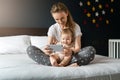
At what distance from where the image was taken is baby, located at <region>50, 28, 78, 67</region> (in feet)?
7.43

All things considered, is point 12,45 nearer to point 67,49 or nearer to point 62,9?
point 62,9

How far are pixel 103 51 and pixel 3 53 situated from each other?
7.17ft

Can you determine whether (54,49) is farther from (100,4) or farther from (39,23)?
(100,4)

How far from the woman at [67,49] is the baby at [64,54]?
0.16ft

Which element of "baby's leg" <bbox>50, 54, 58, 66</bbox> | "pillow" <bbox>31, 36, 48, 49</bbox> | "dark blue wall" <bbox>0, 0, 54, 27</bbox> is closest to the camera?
"baby's leg" <bbox>50, 54, 58, 66</bbox>

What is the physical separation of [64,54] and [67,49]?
7 centimetres

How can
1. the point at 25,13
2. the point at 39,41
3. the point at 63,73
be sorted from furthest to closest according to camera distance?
1. the point at 25,13
2. the point at 39,41
3. the point at 63,73

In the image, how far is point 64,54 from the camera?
90.5 inches

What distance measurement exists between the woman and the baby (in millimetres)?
47

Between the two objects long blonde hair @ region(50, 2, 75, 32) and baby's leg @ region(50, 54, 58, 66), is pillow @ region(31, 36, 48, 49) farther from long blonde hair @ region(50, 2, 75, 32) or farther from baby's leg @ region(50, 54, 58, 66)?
baby's leg @ region(50, 54, 58, 66)

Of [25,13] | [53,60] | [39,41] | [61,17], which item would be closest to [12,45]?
[39,41]

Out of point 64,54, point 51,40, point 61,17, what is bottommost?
point 64,54

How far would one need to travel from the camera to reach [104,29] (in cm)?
475

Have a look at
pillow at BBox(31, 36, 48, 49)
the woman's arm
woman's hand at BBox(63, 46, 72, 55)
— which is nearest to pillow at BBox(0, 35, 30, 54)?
pillow at BBox(31, 36, 48, 49)
